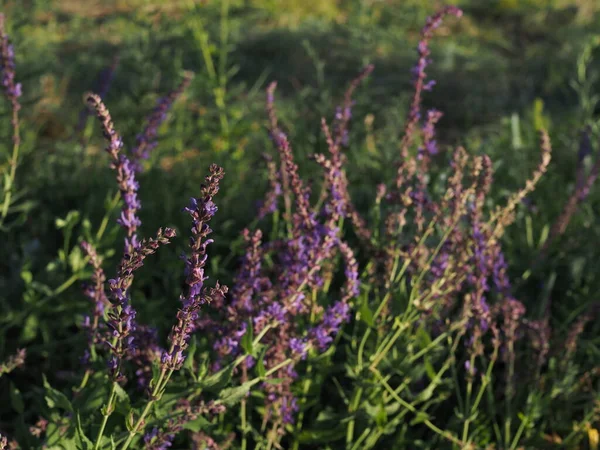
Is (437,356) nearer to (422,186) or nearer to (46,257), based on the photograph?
(422,186)

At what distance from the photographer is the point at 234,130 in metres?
3.68

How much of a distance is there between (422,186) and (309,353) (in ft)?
1.99

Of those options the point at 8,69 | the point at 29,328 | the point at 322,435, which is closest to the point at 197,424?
the point at 322,435

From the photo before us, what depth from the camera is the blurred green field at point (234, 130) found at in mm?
2760

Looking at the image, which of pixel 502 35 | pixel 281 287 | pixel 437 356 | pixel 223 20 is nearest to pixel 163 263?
pixel 281 287

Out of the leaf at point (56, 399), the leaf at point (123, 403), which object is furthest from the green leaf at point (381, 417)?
the leaf at point (56, 399)

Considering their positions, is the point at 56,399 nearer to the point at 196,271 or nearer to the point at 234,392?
the point at 234,392

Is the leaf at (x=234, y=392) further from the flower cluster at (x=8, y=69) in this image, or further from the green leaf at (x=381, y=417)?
the flower cluster at (x=8, y=69)

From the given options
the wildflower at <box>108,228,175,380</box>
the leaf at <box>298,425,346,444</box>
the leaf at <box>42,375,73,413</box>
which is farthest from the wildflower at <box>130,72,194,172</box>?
the wildflower at <box>108,228,175,380</box>

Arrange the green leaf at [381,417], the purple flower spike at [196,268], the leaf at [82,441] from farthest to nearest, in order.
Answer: the green leaf at [381,417]
the leaf at [82,441]
the purple flower spike at [196,268]

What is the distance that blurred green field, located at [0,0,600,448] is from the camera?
276 cm

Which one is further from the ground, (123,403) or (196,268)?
(196,268)

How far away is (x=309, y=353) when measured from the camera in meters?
2.13

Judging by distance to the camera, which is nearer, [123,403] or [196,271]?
[196,271]
